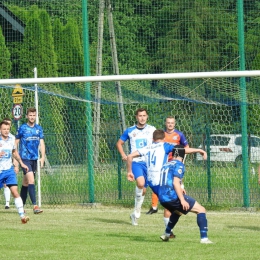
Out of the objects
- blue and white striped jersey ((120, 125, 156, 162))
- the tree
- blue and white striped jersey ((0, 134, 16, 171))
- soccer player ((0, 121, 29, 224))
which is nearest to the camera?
blue and white striped jersey ((120, 125, 156, 162))

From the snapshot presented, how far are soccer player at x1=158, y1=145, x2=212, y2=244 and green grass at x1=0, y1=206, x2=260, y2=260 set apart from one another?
338 millimetres

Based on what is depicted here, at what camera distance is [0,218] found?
1399cm

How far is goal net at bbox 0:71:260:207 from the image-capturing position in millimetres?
15562

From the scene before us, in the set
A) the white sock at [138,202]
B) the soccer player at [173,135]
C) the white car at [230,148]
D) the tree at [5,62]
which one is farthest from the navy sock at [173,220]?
the tree at [5,62]

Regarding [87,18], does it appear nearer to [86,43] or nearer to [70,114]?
[86,43]

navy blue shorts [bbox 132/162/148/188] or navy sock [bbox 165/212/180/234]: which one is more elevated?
navy blue shorts [bbox 132/162/148/188]

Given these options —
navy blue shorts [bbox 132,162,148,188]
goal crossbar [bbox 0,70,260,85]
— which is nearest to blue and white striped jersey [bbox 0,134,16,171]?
goal crossbar [bbox 0,70,260,85]

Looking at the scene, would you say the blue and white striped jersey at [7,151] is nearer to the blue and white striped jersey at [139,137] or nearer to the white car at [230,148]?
the blue and white striped jersey at [139,137]

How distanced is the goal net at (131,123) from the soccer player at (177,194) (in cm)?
498

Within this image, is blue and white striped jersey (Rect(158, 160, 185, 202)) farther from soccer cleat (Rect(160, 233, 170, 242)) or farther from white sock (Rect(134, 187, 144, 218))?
white sock (Rect(134, 187, 144, 218))

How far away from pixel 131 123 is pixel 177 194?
747 cm

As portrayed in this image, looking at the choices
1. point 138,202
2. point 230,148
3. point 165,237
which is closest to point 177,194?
point 165,237

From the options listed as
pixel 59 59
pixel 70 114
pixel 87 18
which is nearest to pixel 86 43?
pixel 87 18

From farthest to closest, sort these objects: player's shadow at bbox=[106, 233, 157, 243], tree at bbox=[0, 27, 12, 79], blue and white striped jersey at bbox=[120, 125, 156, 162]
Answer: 1. tree at bbox=[0, 27, 12, 79]
2. blue and white striped jersey at bbox=[120, 125, 156, 162]
3. player's shadow at bbox=[106, 233, 157, 243]
